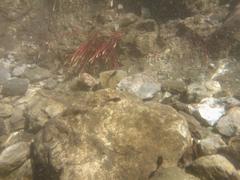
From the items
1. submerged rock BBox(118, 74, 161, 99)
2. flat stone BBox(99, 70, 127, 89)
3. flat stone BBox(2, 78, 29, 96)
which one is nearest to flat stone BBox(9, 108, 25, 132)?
flat stone BBox(2, 78, 29, 96)

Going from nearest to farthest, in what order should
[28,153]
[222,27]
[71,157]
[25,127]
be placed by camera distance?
1. [71,157]
2. [28,153]
3. [25,127]
4. [222,27]

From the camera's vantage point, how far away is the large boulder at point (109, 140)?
342 centimetres

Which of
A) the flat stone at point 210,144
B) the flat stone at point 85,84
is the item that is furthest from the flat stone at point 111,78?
the flat stone at point 210,144

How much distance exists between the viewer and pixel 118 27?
622 cm

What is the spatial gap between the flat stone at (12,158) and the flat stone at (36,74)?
2048mm

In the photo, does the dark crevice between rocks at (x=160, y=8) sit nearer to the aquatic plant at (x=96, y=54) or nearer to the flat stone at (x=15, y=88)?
the aquatic plant at (x=96, y=54)

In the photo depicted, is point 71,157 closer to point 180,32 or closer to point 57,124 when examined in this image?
point 57,124

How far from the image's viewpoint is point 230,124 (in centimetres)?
440

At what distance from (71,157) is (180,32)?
3.65 m

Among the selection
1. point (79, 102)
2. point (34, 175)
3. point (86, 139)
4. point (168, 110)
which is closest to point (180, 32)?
point (168, 110)

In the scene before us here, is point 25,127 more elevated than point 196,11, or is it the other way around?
point 196,11

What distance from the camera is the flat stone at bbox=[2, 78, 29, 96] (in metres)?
5.55

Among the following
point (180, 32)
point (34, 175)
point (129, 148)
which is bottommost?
point (34, 175)

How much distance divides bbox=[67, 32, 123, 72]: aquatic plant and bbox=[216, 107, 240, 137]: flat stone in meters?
2.20
